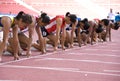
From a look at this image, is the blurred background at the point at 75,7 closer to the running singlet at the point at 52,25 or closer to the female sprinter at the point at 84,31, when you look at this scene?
the female sprinter at the point at 84,31

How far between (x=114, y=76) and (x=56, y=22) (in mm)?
3579

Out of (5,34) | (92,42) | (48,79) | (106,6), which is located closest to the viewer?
(48,79)

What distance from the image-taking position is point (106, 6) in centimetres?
3189

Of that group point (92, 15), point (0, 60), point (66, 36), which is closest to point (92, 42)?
point (66, 36)

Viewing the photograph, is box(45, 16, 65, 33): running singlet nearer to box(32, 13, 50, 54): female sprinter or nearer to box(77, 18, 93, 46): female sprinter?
box(32, 13, 50, 54): female sprinter

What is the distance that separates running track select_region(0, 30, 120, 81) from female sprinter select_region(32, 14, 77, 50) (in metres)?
0.49

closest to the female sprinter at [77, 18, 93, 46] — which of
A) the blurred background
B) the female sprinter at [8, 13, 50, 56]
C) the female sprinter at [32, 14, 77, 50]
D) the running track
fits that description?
the female sprinter at [32, 14, 77, 50]

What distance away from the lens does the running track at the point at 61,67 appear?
6164mm

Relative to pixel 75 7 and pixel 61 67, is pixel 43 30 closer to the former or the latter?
pixel 61 67

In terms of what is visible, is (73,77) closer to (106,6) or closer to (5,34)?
(5,34)

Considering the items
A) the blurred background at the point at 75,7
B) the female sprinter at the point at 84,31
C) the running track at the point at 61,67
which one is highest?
the blurred background at the point at 75,7

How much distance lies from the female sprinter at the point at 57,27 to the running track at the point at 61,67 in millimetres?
492

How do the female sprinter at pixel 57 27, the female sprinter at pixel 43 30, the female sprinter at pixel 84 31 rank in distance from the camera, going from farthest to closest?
the female sprinter at pixel 84 31, the female sprinter at pixel 57 27, the female sprinter at pixel 43 30

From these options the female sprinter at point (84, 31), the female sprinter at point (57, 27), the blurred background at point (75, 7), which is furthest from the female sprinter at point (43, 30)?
the blurred background at point (75, 7)
